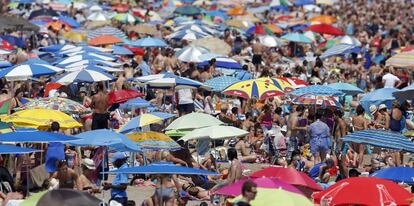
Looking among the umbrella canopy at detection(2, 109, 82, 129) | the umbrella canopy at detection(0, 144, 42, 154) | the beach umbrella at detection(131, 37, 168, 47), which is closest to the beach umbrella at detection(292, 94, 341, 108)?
the umbrella canopy at detection(2, 109, 82, 129)

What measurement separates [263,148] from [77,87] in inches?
184

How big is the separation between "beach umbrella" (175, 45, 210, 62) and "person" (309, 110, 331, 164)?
8.44 meters

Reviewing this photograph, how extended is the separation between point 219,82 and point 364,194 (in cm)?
1016

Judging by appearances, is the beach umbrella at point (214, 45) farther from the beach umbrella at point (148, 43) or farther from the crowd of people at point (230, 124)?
the beach umbrella at point (148, 43)

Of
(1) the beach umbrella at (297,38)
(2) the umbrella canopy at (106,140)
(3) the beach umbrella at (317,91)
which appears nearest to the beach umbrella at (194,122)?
(2) the umbrella canopy at (106,140)

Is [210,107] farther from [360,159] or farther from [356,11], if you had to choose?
[356,11]

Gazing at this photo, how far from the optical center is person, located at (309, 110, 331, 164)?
→ 1811 cm

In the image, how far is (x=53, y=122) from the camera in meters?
16.1

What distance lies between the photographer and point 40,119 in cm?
1658

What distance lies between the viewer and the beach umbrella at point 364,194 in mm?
12398

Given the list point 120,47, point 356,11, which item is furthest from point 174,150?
point 356,11

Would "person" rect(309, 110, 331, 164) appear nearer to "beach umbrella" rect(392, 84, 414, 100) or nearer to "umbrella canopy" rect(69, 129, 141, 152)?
"beach umbrella" rect(392, 84, 414, 100)

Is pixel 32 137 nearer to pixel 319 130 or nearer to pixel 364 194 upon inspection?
pixel 364 194

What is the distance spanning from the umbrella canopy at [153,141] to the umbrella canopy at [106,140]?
2.57 ft
